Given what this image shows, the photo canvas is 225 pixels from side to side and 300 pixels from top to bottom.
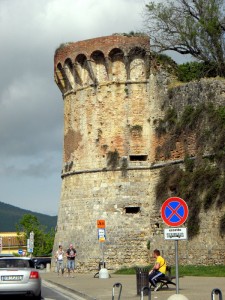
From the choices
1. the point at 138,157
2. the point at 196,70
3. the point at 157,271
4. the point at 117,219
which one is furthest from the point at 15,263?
the point at 196,70

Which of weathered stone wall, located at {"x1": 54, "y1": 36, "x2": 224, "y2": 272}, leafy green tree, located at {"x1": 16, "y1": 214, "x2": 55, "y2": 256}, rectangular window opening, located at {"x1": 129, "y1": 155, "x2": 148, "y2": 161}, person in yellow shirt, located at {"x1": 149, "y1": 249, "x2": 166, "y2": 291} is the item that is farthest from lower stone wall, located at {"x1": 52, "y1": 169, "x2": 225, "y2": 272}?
leafy green tree, located at {"x1": 16, "y1": 214, "x2": 55, "y2": 256}

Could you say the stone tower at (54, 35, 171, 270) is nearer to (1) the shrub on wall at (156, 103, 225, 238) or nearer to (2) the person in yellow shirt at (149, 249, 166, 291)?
(1) the shrub on wall at (156, 103, 225, 238)

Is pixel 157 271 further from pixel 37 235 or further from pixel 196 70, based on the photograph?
pixel 37 235

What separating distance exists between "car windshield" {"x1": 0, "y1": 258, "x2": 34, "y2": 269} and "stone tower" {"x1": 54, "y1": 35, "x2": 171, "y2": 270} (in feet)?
58.8

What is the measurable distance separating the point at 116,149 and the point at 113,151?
0.20 m

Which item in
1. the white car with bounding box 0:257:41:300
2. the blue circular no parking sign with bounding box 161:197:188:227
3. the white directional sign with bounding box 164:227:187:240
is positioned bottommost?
the white car with bounding box 0:257:41:300

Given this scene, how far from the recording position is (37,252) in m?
91.9

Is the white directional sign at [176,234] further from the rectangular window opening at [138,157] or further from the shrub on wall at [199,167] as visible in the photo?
the rectangular window opening at [138,157]

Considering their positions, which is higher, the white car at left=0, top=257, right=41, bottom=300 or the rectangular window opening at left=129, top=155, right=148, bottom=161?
the rectangular window opening at left=129, top=155, right=148, bottom=161

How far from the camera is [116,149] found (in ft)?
136

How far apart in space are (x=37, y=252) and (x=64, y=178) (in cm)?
4888

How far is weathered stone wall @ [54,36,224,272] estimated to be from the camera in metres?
40.8

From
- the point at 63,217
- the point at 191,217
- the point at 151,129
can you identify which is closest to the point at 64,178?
→ the point at 63,217

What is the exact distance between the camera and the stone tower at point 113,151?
134ft
